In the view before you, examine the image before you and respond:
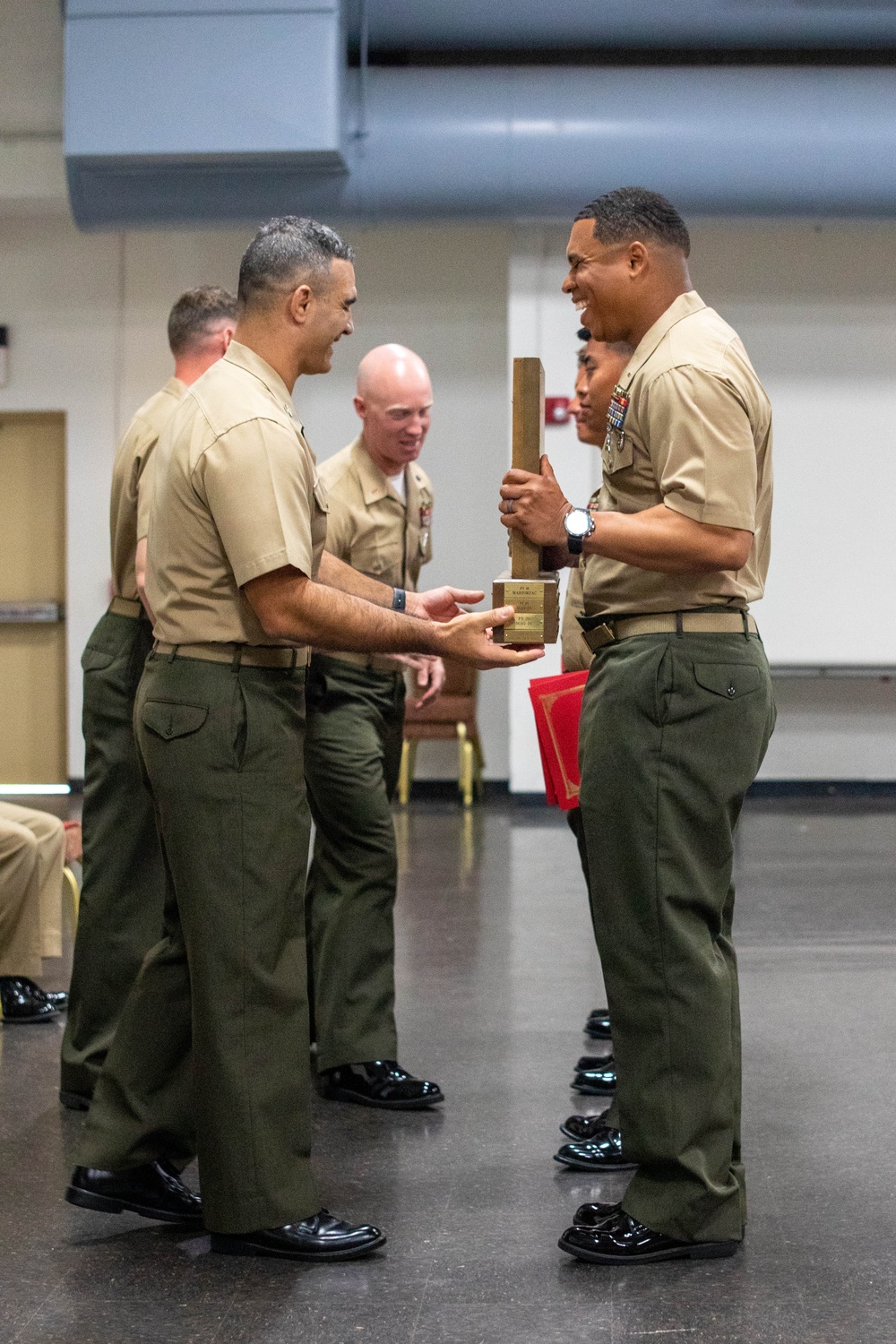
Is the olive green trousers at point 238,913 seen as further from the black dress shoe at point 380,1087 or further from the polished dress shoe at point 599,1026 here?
the polished dress shoe at point 599,1026

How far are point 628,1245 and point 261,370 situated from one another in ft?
5.09

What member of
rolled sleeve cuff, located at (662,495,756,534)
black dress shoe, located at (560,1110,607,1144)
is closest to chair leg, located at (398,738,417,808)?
black dress shoe, located at (560,1110,607,1144)

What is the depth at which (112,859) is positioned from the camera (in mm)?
3123

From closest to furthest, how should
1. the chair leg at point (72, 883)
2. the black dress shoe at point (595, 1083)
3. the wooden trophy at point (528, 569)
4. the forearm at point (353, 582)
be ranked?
the wooden trophy at point (528, 569) < the forearm at point (353, 582) < the black dress shoe at point (595, 1083) < the chair leg at point (72, 883)

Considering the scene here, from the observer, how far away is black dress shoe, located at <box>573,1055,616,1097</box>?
3289 millimetres

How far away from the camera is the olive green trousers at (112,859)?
3113 millimetres

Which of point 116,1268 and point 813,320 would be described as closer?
point 116,1268

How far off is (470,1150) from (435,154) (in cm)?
493

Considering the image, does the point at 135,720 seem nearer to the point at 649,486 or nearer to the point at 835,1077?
the point at 649,486

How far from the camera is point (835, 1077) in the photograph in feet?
11.1

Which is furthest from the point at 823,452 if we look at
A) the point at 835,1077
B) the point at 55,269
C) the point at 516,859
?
the point at 835,1077

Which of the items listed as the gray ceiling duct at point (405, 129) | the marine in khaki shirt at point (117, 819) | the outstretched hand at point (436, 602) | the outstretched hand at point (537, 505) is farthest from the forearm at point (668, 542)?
the gray ceiling duct at point (405, 129)

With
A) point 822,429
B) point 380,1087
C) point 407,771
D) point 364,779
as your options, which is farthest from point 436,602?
point 822,429

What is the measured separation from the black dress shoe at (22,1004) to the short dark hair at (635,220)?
2.55 metres
